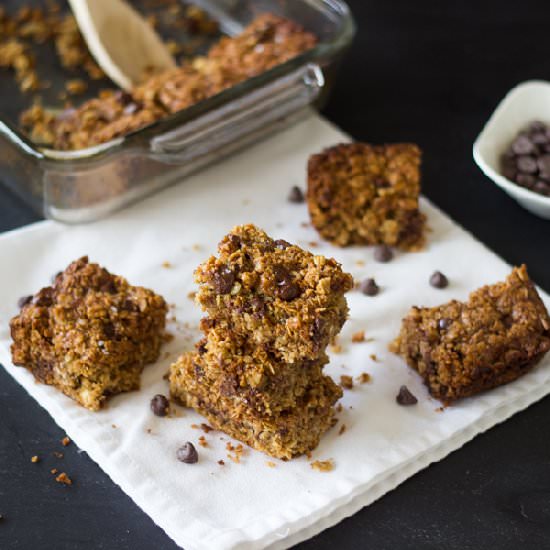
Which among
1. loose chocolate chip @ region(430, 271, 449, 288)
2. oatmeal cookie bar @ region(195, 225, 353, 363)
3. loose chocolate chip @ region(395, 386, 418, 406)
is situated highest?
oatmeal cookie bar @ region(195, 225, 353, 363)

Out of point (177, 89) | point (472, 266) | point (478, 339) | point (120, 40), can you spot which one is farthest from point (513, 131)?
point (120, 40)

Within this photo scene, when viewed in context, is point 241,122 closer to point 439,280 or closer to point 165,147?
point 165,147

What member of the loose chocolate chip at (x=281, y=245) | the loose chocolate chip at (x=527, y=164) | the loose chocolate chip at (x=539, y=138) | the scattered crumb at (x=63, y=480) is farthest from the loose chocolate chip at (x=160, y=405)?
the loose chocolate chip at (x=539, y=138)

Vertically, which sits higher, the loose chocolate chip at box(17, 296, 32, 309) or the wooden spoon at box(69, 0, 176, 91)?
the wooden spoon at box(69, 0, 176, 91)

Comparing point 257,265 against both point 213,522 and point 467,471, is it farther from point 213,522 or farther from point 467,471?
point 467,471

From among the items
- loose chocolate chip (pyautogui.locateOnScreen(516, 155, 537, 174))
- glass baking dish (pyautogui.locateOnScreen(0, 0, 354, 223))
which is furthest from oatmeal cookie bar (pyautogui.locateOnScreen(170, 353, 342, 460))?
loose chocolate chip (pyautogui.locateOnScreen(516, 155, 537, 174))

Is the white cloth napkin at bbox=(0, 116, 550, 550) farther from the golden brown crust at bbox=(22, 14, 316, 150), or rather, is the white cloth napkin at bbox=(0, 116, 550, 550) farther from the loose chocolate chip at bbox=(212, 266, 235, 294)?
the loose chocolate chip at bbox=(212, 266, 235, 294)

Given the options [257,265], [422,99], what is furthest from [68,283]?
[422,99]

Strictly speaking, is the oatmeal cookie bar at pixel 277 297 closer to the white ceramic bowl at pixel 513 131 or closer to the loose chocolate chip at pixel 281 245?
the loose chocolate chip at pixel 281 245
